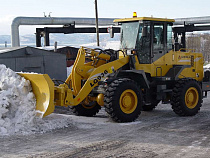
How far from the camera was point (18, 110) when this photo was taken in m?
8.21

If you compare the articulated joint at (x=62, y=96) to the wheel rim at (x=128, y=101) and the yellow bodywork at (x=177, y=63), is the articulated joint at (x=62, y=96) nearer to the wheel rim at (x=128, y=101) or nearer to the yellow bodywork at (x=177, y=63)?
the wheel rim at (x=128, y=101)

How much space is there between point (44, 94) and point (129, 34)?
3.03 metres

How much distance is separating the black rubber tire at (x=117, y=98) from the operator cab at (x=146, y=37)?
3.77ft

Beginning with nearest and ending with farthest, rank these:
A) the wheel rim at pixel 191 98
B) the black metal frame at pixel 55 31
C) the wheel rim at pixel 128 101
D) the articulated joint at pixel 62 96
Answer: the articulated joint at pixel 62 96
the wheel rim at pixel 128 101
the wheel rim at pixel 191 98
the black metal frame at pixel 55 31

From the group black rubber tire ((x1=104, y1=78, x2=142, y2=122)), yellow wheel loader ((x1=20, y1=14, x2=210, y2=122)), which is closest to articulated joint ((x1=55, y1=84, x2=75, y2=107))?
yellow wheel loader ((x1=20, y1=14, x2=210, y2=122))

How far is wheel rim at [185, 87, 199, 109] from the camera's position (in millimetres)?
10492

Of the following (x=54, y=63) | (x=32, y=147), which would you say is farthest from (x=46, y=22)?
(x=32, y=147)

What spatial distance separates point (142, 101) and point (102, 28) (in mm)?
20345

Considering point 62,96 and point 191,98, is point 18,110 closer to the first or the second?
point 62,96

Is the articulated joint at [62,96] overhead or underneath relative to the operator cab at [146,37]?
underneath

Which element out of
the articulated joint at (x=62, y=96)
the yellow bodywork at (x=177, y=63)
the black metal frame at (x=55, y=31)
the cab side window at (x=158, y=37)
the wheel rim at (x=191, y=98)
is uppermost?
the black metal frame at (x=55, y=31)

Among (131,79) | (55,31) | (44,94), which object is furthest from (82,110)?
(55,31)

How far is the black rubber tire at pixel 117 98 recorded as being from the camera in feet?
29.1

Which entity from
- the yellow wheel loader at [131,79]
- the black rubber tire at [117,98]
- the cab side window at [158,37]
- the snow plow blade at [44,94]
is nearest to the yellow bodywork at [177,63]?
the yellow wheel loader at [131,79]
